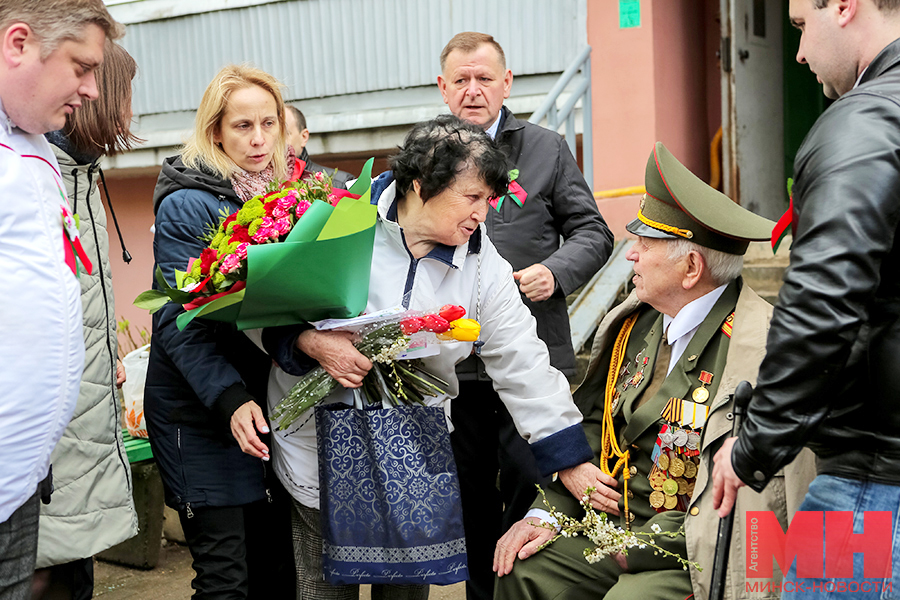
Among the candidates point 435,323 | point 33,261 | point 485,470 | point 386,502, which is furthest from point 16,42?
point 485,470

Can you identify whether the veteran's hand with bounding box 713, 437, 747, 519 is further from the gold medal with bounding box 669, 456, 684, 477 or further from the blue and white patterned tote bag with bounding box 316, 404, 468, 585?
the blue and white patterned tote bag with bounding box 316, 404, 468, 585

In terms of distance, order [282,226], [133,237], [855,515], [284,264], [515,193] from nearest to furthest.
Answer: [855,515] < [284,264] < [282,226] < [515,193] < [133,237]

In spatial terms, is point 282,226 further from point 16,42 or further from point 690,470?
point 690,470

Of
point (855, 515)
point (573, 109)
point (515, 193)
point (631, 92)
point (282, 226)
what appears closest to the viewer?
point (855, 515)

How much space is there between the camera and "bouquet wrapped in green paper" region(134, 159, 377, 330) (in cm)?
218

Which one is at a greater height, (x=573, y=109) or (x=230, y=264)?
(x=573, y=109)

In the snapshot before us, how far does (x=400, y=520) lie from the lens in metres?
2.30

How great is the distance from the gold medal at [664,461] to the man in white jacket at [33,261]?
1.55 m

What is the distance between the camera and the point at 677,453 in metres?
2.42

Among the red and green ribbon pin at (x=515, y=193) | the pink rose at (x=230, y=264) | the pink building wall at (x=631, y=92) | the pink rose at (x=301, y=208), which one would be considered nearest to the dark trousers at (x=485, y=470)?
the red and green ribbon pin at (x=515, y=193)

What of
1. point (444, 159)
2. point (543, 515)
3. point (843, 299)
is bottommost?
point (543, 515)

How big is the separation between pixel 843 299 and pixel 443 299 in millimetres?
1247

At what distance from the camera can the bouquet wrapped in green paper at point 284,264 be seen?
2.18 m

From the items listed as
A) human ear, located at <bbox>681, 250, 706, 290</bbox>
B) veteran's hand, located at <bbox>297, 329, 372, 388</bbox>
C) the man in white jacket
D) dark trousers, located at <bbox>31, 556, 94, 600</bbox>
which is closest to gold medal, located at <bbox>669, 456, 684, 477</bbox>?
human ear, located at <bbox>681, 250, 706, 290</bbox>
